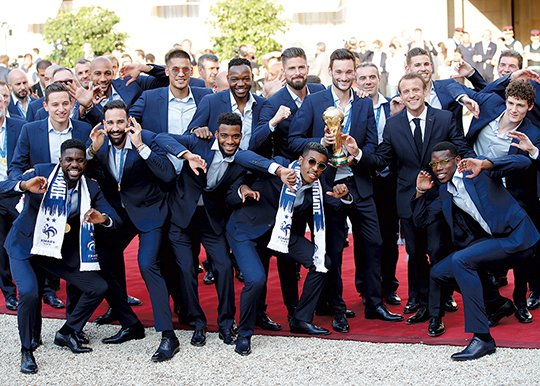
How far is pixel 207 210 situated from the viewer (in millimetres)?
8070

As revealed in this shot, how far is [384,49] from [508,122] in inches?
564

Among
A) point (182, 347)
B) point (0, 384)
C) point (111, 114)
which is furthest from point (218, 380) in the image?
point (111, 114)

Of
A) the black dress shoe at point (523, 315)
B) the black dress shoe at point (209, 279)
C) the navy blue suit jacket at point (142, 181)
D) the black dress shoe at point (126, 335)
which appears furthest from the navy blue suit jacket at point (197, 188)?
the black dress shoe at point (523, 315)

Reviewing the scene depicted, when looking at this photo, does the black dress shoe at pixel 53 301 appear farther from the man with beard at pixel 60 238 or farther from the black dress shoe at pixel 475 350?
the black dress shoe at pixel 475 350

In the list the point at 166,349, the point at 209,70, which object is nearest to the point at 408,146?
the point at 166,349

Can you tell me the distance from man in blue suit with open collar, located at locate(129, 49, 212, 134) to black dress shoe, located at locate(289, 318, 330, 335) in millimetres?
1878

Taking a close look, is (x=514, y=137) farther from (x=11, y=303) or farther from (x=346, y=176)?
(x=11, y=303)

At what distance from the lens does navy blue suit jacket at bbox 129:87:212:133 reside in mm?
8672

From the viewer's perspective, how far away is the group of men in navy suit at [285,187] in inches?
301

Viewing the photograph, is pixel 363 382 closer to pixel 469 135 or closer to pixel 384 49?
pixel 469 135

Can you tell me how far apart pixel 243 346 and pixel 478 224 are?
1.95 metres

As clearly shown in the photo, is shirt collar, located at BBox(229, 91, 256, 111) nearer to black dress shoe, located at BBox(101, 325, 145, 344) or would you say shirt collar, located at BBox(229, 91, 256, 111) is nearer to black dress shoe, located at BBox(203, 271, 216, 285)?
black dress shoe, located at BBox(101, 325, 145, 344)

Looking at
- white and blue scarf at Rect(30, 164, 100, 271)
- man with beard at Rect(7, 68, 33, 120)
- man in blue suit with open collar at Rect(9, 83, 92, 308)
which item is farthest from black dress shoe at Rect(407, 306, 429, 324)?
man with beard at Rect(7, 68, 33, 120)

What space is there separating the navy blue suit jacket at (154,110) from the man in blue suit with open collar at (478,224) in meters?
2.32
